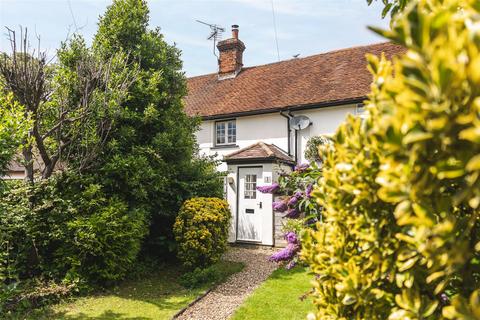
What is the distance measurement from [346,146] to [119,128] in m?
7.41

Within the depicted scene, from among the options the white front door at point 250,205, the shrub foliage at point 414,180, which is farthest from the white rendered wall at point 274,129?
the shrub foliage at point 414,180

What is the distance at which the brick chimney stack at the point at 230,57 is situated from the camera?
16938mm

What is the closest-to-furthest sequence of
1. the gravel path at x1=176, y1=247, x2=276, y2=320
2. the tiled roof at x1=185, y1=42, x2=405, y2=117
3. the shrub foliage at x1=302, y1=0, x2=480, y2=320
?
the shrub foliage at x1=302, y1=0, x2=480, y2=320
the gravel path at x1=176, y1=247, x2=276, y2=320
the tiled roof at x1=185, y1=42, x2=405, y2=117

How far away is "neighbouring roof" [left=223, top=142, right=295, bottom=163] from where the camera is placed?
1172cm

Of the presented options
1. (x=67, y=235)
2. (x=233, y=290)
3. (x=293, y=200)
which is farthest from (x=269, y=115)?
(x=293, y=200)

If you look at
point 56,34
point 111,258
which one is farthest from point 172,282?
point 56,34

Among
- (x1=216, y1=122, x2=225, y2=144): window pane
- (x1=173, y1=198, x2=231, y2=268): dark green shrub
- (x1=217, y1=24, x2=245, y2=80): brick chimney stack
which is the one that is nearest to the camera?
(x1=173, y1=198, x2=231, y2=268): dark green shrub

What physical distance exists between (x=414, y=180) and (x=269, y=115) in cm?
1213

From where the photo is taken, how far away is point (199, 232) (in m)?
7.90

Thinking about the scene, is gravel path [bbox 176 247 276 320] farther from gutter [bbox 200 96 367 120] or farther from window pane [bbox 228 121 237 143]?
gutter [bbox 200 96 367 120]

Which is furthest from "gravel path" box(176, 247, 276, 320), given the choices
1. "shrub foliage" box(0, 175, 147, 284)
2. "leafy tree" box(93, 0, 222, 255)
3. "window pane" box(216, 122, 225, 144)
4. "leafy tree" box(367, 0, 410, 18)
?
"window pane" box(216, 122, 225, 144)

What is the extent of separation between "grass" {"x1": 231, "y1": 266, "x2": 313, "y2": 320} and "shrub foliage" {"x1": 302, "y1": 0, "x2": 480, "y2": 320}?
372cm

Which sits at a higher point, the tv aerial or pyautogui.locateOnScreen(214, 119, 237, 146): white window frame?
the tv aerial

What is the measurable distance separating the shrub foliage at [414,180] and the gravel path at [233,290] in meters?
4.40
